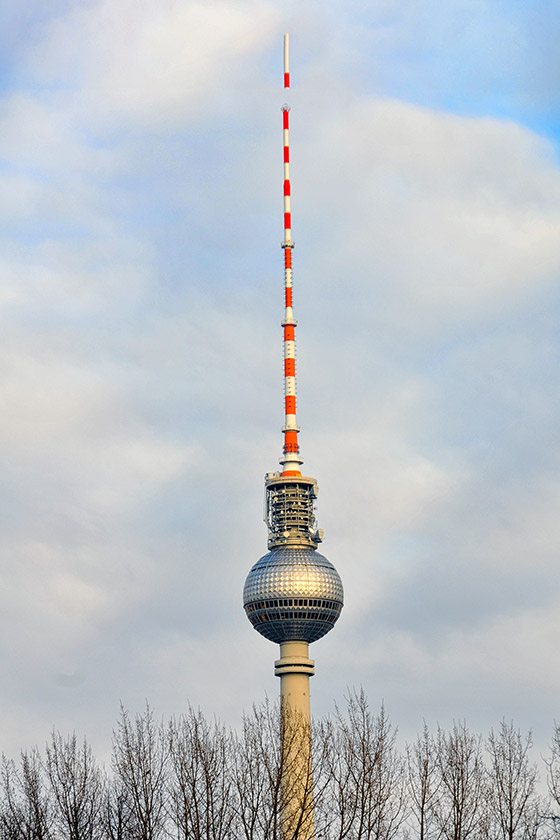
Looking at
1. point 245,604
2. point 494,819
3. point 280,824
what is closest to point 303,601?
point 245,604

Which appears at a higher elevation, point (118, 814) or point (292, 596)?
point (292, 596)

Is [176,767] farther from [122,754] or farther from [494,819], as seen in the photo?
[494,819]

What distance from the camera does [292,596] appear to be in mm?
193250

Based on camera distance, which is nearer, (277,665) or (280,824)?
(280,824)

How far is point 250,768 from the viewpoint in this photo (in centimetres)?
7125

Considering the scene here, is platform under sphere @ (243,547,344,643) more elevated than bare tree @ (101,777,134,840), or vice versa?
platform under sphere @ (243,547,344,643)

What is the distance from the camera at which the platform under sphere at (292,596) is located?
635 ft

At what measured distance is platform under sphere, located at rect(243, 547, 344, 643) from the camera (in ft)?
635

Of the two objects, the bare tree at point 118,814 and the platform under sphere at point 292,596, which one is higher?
the platform under sphere at point 292,596

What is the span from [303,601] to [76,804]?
12212 centimetres

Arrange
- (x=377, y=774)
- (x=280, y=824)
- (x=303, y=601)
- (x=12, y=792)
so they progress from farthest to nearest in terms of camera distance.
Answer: (x=303, y=601) < (x=377, y=774) < (x=12, y=792) < (x=280, y=824)

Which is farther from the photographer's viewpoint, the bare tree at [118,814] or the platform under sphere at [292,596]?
the platform under sphere at [292,596]

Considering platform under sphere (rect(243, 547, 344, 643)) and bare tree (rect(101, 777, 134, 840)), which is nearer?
bare tree (rect(101, 777, 134, 840))

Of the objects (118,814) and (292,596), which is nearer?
(118,814)
